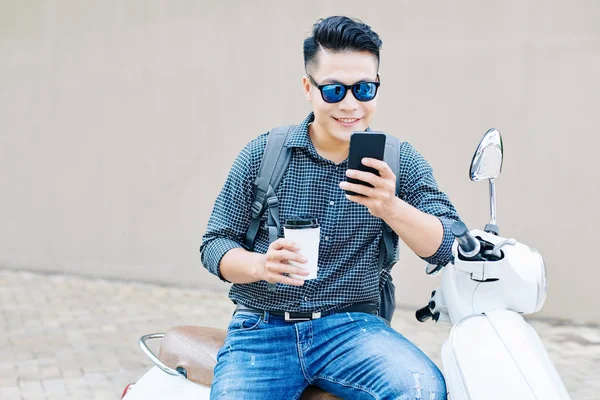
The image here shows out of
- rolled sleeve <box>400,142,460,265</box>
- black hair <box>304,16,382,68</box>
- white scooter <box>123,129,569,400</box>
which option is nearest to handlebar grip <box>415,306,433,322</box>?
white scooter <box>123,129,569,400</box>

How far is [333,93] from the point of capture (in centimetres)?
212

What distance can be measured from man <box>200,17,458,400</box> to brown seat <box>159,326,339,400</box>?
117 millimetres

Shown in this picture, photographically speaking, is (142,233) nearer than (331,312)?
No

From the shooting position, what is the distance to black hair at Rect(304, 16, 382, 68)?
2.19m

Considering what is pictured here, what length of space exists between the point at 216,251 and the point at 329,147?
0.49 m

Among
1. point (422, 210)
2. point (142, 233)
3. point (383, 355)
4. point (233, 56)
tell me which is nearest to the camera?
point (383, 355)

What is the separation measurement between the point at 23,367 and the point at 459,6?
3.77 m

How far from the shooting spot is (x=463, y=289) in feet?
6.59

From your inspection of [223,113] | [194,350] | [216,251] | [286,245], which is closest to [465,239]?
[286,245]

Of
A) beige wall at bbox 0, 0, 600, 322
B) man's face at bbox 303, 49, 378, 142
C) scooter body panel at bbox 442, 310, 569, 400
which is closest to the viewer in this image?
scooter body panel at bbox 442, 310, 569, 400

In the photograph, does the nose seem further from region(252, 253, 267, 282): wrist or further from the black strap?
region(252, 253, 267, 282): wrist

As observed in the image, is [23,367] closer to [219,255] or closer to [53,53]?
[219,255]

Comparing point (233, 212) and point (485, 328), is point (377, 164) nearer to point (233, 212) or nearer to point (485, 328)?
point (485, 328)

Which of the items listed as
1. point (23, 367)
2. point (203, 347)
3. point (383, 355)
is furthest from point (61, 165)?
point (383, 355)
